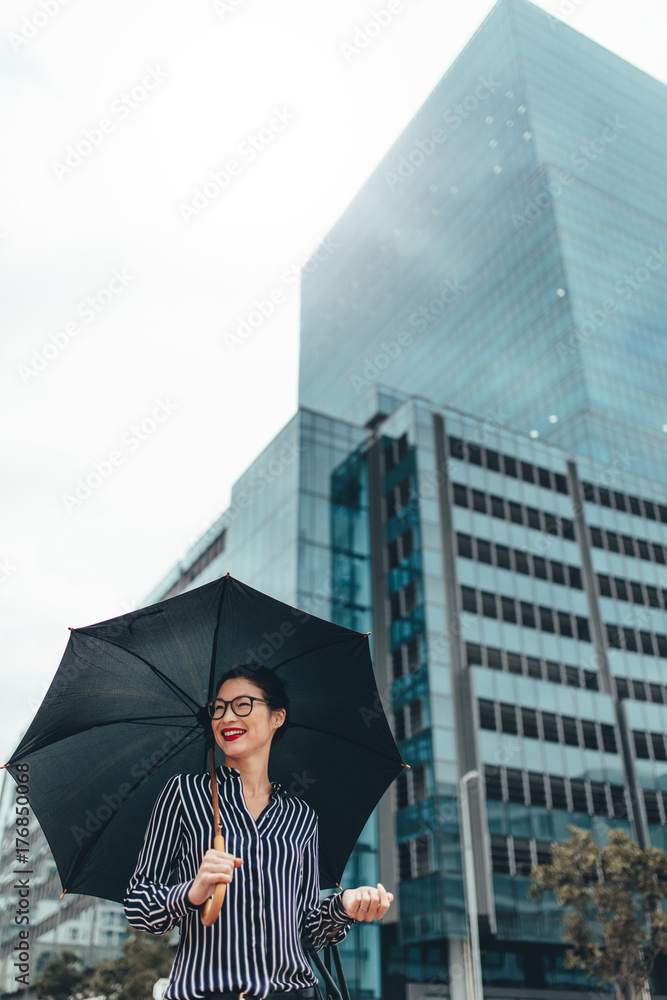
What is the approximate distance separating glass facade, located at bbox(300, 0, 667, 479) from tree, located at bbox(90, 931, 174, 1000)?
124ft

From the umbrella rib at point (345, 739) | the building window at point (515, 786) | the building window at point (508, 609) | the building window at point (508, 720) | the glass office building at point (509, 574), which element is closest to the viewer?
the umbrella rib at point (345, 739)

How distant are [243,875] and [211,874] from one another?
18.1 inches

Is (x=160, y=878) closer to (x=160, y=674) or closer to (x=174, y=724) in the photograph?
(x=174, y=724)

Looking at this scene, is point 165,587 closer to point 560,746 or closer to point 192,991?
point 560,746

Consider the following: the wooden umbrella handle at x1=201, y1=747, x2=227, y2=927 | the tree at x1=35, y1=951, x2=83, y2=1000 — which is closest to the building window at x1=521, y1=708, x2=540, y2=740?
the tree at x1=35, y1=951, x2=83, y2=1000

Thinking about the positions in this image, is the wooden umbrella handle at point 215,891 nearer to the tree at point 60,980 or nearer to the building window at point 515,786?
the building window at point 515,786

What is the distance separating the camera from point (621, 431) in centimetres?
6625

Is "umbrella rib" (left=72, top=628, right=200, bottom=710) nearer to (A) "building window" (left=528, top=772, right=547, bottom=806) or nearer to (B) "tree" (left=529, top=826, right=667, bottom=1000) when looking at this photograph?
(B) "tree" (left=529, top=826, right=667, bottom=1000)

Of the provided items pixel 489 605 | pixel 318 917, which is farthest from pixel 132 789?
pixel 489 605

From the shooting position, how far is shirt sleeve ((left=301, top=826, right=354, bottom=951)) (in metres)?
3.92

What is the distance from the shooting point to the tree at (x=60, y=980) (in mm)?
36125

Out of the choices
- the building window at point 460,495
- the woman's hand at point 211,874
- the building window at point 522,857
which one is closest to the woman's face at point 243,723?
the woman's hand at point 211,874

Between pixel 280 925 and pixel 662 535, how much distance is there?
50916 mm

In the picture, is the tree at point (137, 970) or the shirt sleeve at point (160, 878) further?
the tree at point (137, 970)
